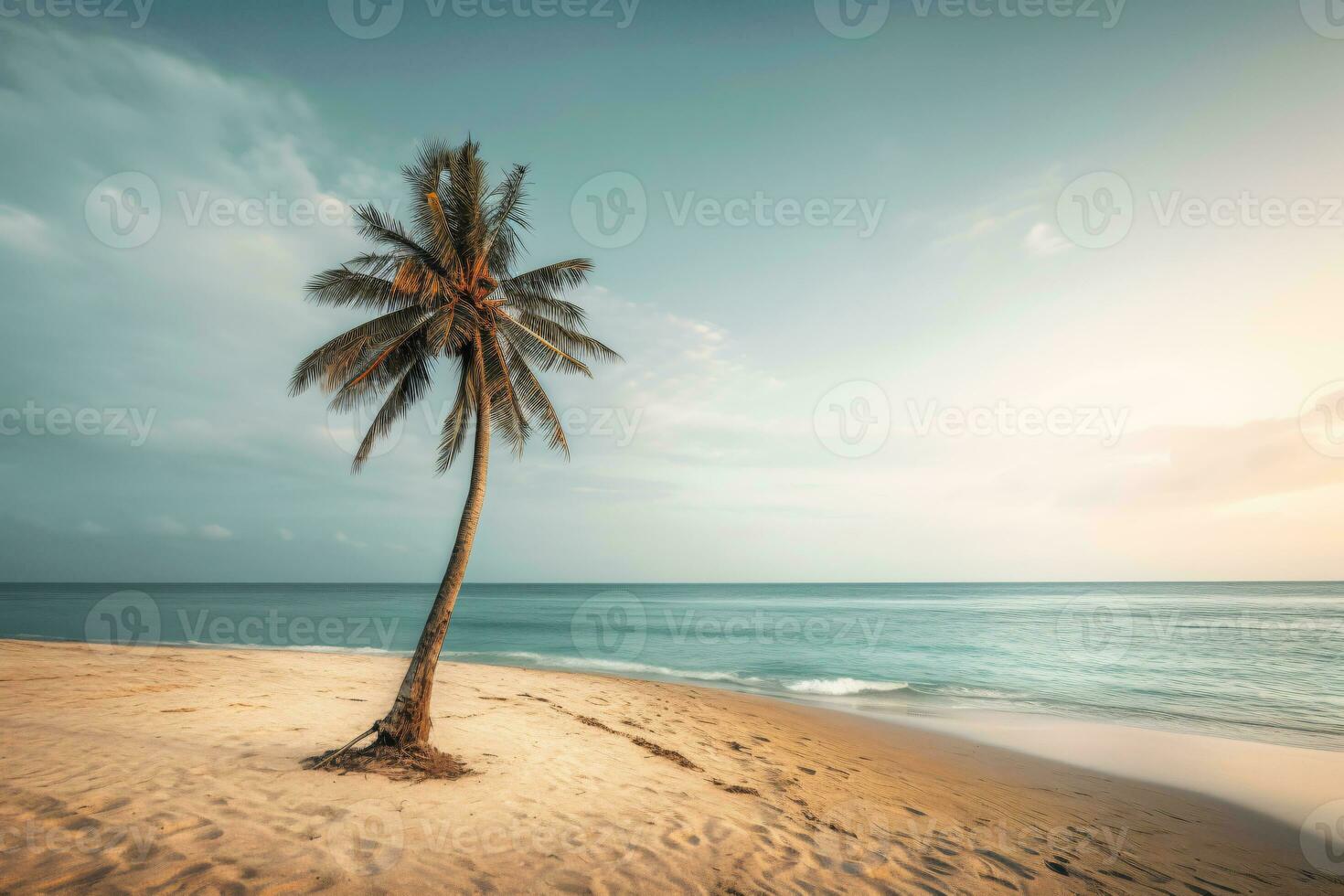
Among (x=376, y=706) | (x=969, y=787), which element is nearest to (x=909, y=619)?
(x=969, y=787)

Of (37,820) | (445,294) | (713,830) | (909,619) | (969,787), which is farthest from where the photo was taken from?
(909,619)

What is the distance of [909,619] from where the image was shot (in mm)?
49688

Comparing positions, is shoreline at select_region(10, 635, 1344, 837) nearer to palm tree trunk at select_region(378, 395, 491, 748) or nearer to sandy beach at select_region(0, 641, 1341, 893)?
sandy beach at select_region(0, 641, 1341, 893)

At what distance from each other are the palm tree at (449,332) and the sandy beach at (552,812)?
5.43 ft

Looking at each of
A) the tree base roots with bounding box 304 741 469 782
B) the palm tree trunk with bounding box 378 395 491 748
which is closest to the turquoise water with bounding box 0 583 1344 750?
the tree base roots with bounding box 304 741 469 782

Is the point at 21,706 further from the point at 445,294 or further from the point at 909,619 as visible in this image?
the point at 909,619

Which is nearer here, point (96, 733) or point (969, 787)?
point (96, 733)

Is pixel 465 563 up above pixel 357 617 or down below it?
above

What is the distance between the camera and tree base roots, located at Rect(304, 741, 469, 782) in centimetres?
653

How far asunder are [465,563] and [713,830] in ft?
14.9

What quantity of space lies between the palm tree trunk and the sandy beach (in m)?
0.70

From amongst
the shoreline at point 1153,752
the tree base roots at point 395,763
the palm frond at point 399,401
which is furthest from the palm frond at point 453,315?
the shoreline at point 1153,752

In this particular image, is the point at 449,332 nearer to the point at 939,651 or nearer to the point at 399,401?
the point at 399,401

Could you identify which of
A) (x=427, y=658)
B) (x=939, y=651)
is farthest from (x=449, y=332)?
(x=939, y=651)
